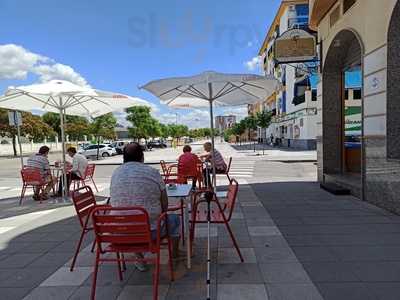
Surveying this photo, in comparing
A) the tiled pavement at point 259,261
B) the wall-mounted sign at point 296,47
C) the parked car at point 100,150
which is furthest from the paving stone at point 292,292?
the parked car at point 100,150

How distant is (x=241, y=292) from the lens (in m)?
3.47

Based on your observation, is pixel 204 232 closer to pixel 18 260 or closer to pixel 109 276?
pixel 109 276

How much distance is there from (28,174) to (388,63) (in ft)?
27.1

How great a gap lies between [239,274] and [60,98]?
23.0 ft

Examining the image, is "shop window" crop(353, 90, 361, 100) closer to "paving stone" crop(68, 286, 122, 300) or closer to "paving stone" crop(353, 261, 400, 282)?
"paving stone" crop(353, 261, 400, 282)

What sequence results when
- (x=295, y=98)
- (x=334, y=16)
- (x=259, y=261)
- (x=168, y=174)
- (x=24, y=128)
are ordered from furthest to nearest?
(x=24, y=128), (x=295, y=98), (x=334, y=16), (x=168, y=174), (x=259, y=261)

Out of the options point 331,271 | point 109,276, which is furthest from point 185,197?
point 331,271

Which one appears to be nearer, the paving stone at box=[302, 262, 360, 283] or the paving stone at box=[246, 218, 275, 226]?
the paving stone at box=[302, 262, 360, 283]

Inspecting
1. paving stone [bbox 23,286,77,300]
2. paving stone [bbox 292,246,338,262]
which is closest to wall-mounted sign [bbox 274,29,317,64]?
paving stone [bbox 292,246,338,262]

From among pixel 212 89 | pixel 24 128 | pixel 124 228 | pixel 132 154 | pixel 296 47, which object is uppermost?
pixel 296 47

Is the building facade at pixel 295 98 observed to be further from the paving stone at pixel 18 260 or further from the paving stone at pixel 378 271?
the paving stone at pixel 18 260

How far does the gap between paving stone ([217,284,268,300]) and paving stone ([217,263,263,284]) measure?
0.10m

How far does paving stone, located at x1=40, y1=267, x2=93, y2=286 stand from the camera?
3.86m

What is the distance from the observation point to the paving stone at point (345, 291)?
3.32 meters
